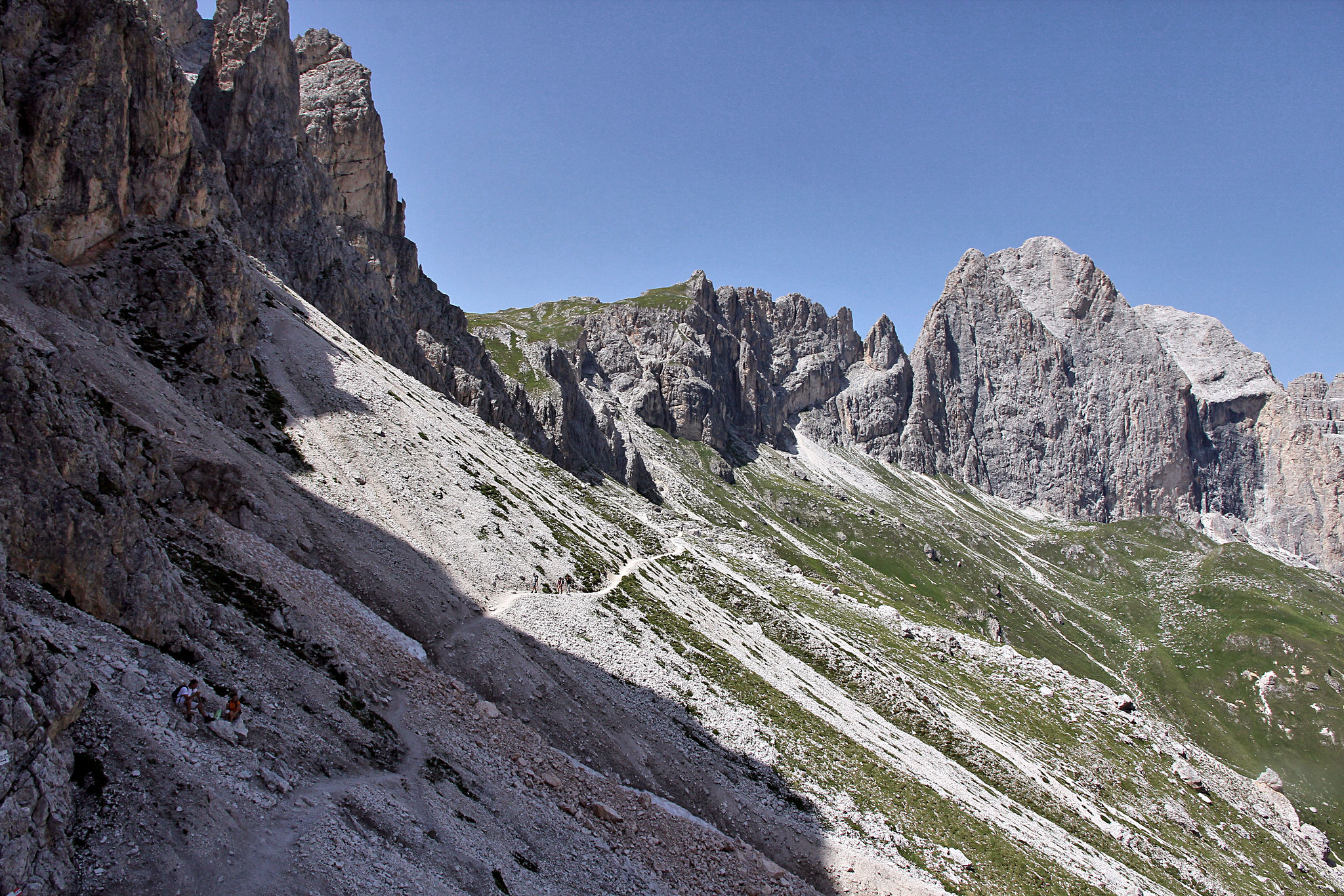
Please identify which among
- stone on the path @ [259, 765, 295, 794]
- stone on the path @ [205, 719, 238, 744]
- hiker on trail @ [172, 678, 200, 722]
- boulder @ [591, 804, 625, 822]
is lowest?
boulder @ [591, 804, 625, 822]

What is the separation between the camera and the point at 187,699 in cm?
1778

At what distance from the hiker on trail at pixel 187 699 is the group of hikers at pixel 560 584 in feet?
102

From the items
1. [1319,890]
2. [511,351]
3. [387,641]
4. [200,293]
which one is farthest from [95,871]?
[511,351]

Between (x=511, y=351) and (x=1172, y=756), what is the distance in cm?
15036

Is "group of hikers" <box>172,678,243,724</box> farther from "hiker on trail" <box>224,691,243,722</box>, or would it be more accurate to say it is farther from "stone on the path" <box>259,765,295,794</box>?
"stone on the path" <box>259,765,295,794</box>

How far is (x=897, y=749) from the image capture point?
53.7 meters

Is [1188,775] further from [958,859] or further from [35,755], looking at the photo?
[35,755]

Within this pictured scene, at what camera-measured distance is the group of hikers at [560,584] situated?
49719mm

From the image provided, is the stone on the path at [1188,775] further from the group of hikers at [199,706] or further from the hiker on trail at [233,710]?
the group of hikers at [199,706]

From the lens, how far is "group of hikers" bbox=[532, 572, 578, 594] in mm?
49719

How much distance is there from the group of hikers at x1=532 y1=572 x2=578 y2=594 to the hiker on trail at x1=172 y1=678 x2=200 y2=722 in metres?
31.0

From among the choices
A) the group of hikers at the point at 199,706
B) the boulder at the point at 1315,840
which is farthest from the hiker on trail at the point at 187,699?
the boulder at the point at 1315,840

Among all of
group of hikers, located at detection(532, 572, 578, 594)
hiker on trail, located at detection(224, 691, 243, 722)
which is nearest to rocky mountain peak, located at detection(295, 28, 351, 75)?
group of hikers, located at detection(532, 572, 578, 594)

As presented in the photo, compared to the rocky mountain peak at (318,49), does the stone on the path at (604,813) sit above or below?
below
